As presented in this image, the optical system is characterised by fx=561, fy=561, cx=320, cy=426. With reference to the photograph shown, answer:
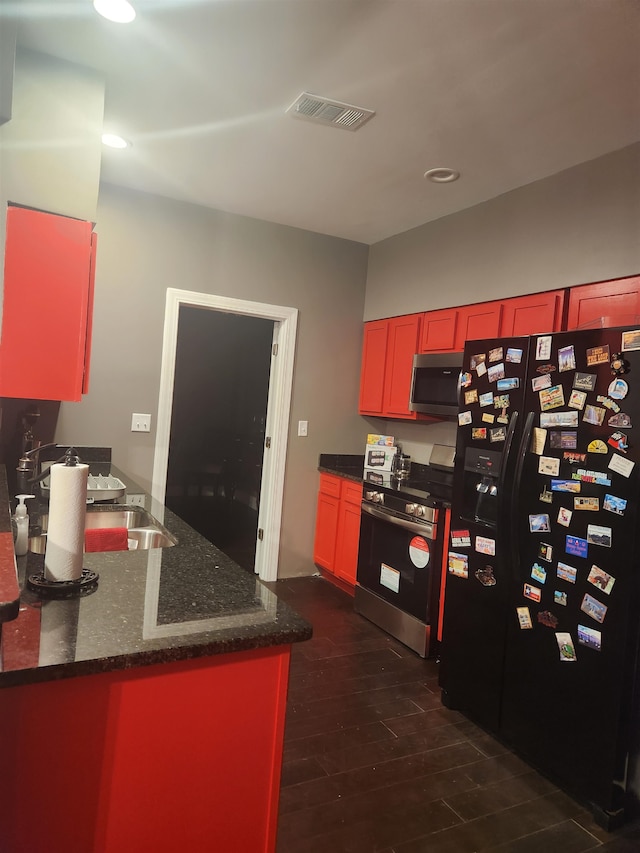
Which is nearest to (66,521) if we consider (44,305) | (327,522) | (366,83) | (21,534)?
(21,534)

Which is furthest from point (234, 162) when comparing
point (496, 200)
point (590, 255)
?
point (590, 255)

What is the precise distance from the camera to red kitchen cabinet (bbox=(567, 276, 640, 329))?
98.3 inches

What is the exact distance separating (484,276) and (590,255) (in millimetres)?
722

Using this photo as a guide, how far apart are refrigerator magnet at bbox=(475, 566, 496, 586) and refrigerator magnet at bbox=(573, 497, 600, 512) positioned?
20.1 inches

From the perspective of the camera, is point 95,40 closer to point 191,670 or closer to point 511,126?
point 511,126

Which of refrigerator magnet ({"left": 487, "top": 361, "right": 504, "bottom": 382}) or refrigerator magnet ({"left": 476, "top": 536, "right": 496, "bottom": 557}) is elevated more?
refrigerator magnet ({"left": 487, "top": 361, "right": 504, "bottom": 382})

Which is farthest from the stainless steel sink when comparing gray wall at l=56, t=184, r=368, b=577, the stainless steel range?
the stainless steel range

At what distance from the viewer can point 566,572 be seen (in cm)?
212

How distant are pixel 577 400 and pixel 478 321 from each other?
133 cm

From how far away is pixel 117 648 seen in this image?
1.07 m

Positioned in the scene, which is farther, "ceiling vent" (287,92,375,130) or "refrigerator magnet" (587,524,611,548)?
"ceiling vent" (287,92,375,130)

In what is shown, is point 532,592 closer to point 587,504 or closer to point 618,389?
point 587,504

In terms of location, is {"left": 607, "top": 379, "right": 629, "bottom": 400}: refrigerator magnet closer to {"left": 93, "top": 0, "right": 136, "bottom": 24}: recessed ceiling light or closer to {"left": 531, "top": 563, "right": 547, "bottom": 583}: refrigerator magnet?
{"left": 531, "top": 563, "right": 547, "bottom": 583}: refrigerator magnet

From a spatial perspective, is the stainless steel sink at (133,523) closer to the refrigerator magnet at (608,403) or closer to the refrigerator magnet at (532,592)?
the refrigerator magnet at (532,592)
